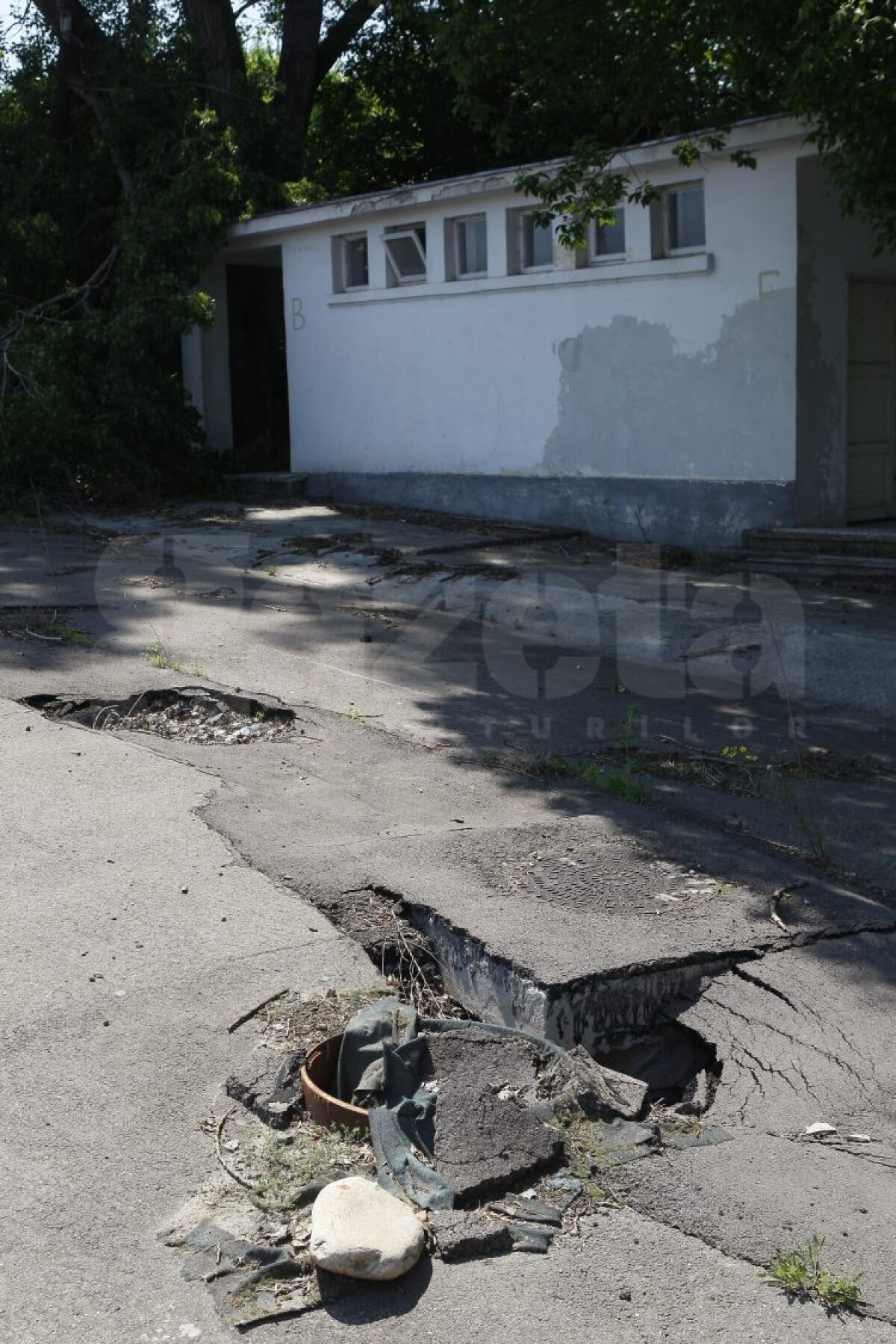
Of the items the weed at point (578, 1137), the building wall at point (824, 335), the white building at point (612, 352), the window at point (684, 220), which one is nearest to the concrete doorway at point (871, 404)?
the white building at point (612, 352)

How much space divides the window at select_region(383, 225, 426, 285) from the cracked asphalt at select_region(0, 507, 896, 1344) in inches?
342

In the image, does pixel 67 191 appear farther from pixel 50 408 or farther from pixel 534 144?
pixel 534 144

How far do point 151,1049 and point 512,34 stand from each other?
10.1 meters

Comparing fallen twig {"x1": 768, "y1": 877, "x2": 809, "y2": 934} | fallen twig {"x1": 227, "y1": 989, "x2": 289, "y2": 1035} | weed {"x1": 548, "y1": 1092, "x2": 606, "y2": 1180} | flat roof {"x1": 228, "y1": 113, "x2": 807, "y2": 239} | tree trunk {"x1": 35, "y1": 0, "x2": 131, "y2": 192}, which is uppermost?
tree trunk {"x1": 35, "y1": 0, "x2": 131, "y2": 192}

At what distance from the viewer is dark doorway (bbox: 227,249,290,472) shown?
20.6m

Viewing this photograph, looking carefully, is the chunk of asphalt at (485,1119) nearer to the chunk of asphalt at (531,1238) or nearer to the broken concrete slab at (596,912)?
the chunk of asphalt at (531,1238)

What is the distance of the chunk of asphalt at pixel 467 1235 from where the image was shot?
3.24m

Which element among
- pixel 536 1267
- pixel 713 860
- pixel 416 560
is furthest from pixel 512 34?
pixel 536 1267

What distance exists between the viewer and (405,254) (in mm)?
16547

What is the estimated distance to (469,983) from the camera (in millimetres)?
4629

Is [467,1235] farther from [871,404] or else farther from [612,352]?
[871,404]

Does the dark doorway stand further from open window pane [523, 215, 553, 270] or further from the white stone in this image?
the white stone

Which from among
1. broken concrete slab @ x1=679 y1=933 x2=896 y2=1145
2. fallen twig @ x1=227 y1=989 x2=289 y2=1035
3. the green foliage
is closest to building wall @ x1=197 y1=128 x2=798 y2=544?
the green foliage

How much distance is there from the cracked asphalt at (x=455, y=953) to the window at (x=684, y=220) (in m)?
6.01
